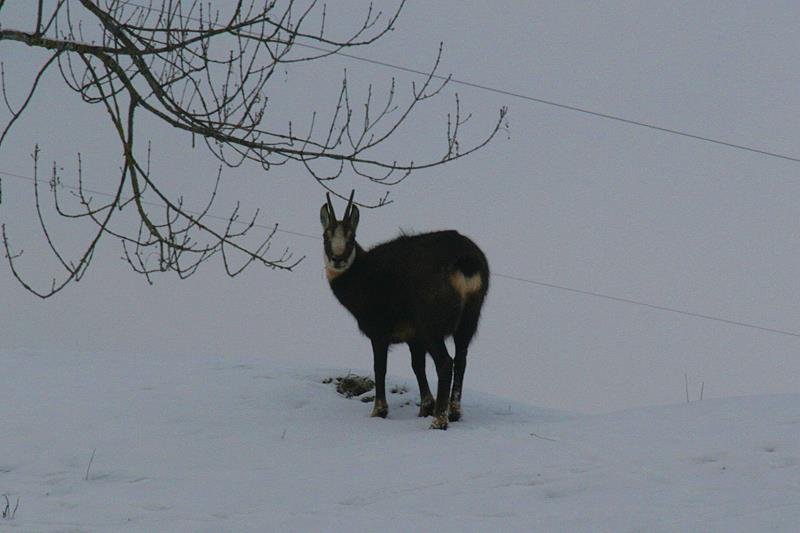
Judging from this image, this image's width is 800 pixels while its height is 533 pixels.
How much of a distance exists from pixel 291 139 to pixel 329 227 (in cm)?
465

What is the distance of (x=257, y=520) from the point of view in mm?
6773

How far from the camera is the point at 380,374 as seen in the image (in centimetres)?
1020

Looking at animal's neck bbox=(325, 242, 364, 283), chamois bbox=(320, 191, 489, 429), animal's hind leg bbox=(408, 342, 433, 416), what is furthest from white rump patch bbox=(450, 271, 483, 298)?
animal's neck bbox=(325, 242, 364, 283)

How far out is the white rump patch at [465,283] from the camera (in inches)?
379

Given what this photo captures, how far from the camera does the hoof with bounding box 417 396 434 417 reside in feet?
33.7

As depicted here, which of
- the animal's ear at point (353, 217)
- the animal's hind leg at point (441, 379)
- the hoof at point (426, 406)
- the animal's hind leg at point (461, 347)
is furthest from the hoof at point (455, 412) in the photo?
the animal's ear at point (353, 217)

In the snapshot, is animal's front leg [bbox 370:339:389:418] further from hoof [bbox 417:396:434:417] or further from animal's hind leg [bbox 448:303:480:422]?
animal's hind leg [bbox 448:303:480:422]

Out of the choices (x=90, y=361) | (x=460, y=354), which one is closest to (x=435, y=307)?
(x=460, y=354)

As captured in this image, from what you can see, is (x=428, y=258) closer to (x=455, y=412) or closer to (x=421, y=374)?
(x=421, y=374)

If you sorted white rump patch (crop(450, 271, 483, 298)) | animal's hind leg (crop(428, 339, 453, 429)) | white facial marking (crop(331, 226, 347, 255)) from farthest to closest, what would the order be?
white facial marking (crop(331, 226, 347, 255))
white rump patch (crop(450, 271, 483, 298))
animal's hind leg (crop(428, 339, 453, 429))

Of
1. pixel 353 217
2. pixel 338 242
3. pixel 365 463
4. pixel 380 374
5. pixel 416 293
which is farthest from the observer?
pixel 380 374

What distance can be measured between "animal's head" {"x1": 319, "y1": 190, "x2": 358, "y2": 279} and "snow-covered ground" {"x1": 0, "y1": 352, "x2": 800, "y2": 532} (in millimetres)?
1559

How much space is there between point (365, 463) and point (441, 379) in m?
1.58

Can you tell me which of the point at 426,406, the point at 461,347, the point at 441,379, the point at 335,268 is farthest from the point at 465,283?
the point at 426,406
